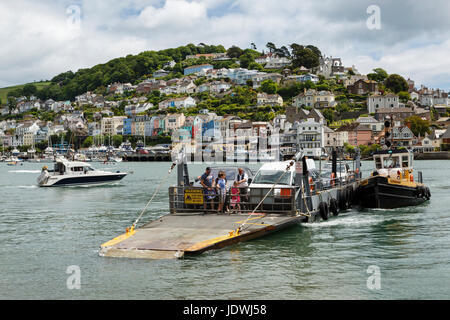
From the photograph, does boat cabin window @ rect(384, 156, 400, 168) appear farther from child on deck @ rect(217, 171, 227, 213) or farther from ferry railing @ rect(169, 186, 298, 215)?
child on deck @ rect(217, 171, 227, 213)

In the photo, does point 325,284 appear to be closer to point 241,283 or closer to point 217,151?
point 241,283

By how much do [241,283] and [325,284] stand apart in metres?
2.03

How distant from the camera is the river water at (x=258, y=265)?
38.6ft

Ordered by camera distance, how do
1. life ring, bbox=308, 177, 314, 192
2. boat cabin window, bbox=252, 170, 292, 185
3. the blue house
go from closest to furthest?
boat cabin window, bbox=252, 170, 292, 185, life ring, bbox=308, 177, 314, 192, the blue house

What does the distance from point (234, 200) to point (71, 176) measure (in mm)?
34830

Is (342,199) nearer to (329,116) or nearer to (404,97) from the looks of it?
(329,116)

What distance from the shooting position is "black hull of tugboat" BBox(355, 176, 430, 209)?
A: 2822cm

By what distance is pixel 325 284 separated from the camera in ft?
40.5

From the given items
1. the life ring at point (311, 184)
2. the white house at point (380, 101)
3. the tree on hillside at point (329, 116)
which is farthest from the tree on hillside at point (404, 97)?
the life ring at point (311, 184)

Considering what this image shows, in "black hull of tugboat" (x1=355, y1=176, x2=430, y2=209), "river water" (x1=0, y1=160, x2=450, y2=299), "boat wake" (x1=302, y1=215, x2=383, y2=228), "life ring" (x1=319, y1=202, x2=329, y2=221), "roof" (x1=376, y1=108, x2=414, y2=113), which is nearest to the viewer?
"river water" (x1=0, y1=160, x2=450, y2=299)

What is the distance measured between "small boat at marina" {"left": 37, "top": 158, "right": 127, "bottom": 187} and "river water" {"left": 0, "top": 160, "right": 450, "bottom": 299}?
27645 millimetres

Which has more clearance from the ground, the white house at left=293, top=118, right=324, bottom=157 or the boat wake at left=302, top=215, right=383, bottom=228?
the white house at left=293, top=118, right=324, bottom=157

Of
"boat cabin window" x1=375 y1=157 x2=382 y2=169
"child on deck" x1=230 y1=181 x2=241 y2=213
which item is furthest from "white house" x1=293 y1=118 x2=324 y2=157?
"child on deck" x1=230 y1=181 x2=241 y2=213
